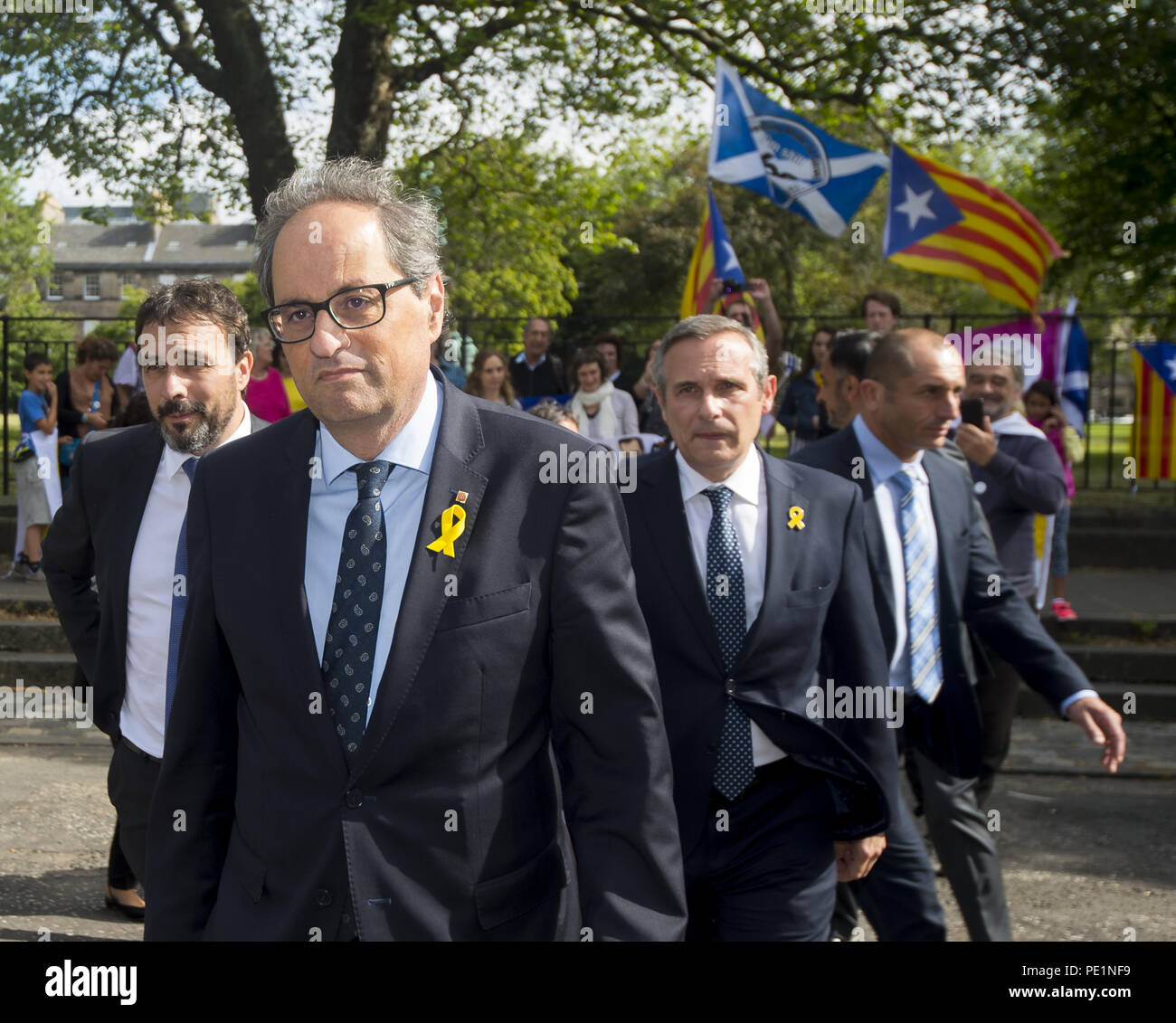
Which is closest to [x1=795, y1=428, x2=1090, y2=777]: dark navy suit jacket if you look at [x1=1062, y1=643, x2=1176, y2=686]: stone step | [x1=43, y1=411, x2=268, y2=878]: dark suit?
[x1=43, y1=411, x2=268, y2=878]: dark suit

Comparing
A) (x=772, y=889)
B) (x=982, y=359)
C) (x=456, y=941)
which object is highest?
(x=982, y=359)

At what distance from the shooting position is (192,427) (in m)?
3.92

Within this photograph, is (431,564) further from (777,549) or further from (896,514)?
(896,514)

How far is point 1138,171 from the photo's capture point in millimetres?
17812

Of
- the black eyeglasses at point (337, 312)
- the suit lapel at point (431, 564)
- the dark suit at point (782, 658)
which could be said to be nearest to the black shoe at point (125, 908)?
the dark suit at point (782, 658)

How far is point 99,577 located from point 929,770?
2.62 metres

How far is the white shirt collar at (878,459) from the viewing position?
14.4 ft

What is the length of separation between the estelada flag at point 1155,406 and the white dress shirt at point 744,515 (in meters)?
9.38

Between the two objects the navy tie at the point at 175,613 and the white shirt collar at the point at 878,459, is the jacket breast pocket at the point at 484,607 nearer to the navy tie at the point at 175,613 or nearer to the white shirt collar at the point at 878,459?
the navy tie at the point at 175,613

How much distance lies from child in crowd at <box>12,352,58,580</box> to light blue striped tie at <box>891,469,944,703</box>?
851 cm

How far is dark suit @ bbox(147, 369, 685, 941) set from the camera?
2.18 metres

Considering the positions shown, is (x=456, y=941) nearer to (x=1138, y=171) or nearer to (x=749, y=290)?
(x=749, y=290)
